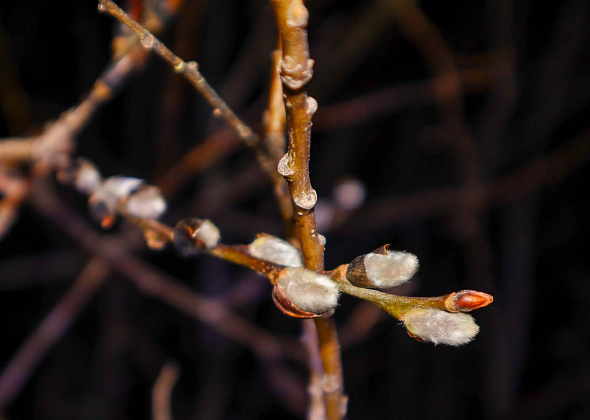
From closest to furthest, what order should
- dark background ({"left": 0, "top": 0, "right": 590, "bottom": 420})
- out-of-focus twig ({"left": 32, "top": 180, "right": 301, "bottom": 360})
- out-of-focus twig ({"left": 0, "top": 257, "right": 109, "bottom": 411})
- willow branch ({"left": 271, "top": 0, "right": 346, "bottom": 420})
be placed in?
1. willow branch ({"left": 271, "top": 0, "right": 346, "bottom": 420})
2. out-of-focus twig ({"left": 32, "top": 180, "right": 301, "bottom": 360})
3. out-of-focus twig ({"left": 0, "top": 257, "right": 109, "bottom": 411})
4. dark background ({"left": 0, "top": 0, "right": 590, "bottom": 420})

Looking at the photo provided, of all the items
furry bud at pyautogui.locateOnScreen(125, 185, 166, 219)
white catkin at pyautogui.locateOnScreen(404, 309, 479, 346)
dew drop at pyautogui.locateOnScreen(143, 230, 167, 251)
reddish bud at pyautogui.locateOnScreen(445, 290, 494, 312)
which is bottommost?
white catkin at pyautogui.locateOnScreen(404, 309, 479, 346)

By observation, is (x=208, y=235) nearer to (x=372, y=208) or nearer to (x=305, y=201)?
(x=305, y=201)

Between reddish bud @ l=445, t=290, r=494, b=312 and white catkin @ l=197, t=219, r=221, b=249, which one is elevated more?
white catkin @ l=197, t=219, r=221, b=249

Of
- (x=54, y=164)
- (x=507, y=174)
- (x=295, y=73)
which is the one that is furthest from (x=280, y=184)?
(x=507, y=174)

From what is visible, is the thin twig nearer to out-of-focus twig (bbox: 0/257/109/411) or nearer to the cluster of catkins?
the cluster of catkins

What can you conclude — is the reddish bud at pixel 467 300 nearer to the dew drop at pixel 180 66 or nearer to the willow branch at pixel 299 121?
the willow branch at pixel 299 121

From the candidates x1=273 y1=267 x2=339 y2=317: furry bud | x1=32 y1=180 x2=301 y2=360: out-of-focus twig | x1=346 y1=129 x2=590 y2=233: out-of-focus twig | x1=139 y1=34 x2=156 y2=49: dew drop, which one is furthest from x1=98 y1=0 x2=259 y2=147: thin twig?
x1=346 y1=129 x2=590 y2=233: out-of-focus twig
